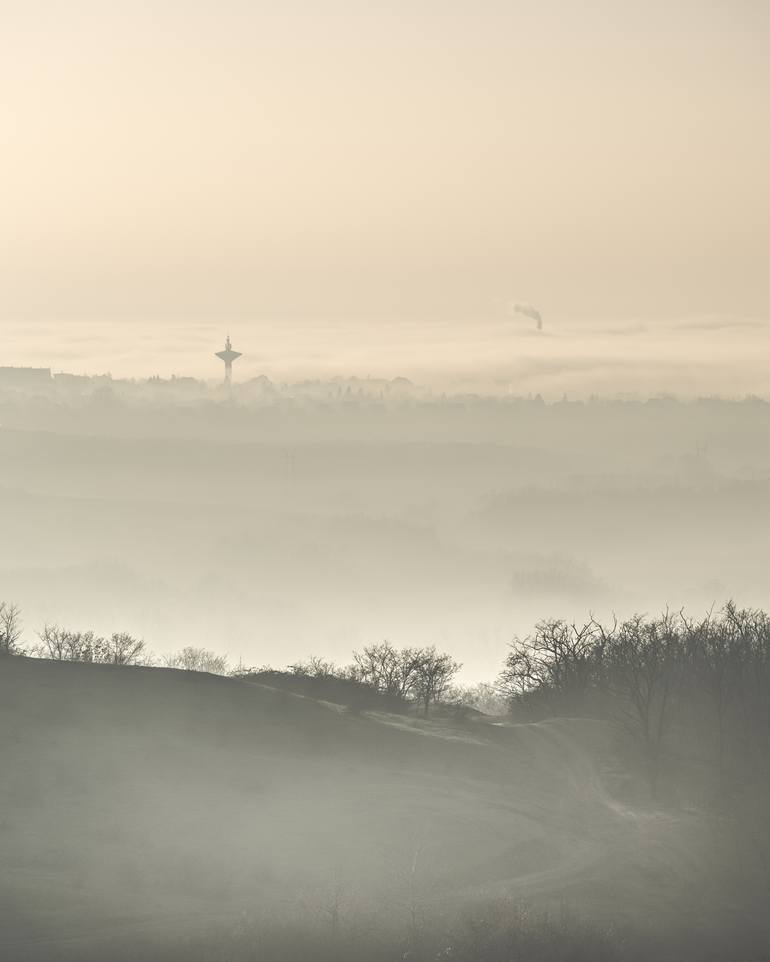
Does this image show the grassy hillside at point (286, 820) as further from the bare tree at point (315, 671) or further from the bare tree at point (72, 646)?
the bare tree at point (72, 646)

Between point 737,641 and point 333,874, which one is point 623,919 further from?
point 737,641

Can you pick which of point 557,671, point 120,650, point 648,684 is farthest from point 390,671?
point 648,684

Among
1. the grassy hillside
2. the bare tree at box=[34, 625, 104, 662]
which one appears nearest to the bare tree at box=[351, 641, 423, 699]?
the grassy hillside

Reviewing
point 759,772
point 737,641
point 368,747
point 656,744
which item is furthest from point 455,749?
point 737,641

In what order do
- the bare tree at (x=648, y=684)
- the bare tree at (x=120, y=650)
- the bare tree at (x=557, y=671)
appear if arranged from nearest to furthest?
the bare tree at (x=648, y=684) < the bare tree at (x=557, y=671) < the bare tree at (x=120, y=650)

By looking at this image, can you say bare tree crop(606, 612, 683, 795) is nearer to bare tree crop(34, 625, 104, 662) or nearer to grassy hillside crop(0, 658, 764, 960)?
grassy hillside crop(0, 658, 764, 960)

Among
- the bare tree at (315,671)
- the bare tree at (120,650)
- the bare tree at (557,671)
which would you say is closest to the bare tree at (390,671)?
the bare tree at (315,671)

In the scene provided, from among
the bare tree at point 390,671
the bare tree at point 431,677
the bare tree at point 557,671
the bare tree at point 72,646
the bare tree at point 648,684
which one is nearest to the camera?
the bare tree at point 648,684

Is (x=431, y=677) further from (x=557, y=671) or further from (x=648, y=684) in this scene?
(x=648, y=684)
